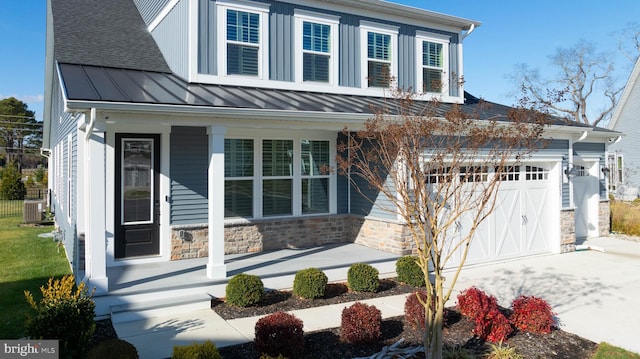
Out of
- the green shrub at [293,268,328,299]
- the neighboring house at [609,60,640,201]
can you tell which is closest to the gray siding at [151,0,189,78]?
the green shrub at [293,268,328,299]

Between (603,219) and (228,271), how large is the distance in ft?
39.6

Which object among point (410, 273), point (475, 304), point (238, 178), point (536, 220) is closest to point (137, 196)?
point (238, 178)

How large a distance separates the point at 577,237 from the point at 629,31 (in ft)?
89.1

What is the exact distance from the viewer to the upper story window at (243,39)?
10.0m

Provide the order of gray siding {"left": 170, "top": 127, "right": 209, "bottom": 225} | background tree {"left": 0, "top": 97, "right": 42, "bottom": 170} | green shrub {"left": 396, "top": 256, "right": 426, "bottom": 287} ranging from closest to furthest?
1. green shrub {"left": 396, "top": 256, "right": 426, "bottom": 287}
2. gray siding {"left": 170, "top": 127, "right": 209, "bottom": 225}
3. background tree {"left": 0, "top": 97, "right": 42, "bottom": 170}

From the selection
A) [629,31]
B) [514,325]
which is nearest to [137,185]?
[514,325]

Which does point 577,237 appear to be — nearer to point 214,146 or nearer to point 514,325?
point 514,325

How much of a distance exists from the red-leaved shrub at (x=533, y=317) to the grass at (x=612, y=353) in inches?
25.8

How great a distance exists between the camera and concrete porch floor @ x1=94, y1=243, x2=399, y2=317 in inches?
286

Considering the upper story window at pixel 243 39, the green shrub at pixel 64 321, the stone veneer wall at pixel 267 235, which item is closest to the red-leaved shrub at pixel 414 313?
Result: the green shrub at pixel 64 321

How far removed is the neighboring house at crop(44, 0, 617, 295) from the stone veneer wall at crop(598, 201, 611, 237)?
8.32ft

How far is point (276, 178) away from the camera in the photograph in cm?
1067

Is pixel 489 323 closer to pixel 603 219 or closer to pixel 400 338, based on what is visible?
pixel 400 338

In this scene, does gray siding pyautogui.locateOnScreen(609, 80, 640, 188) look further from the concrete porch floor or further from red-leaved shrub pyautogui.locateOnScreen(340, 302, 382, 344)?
red-leaved shrub pyautogui.locateOnScreen(340, 302, 382, 344)
